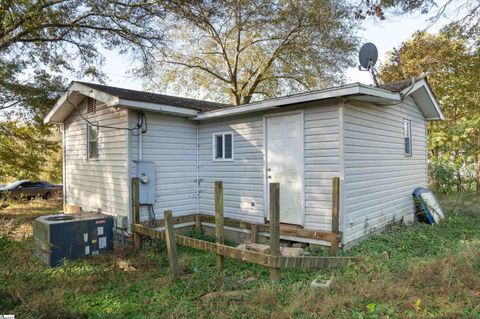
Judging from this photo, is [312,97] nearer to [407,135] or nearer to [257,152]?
[257,152]

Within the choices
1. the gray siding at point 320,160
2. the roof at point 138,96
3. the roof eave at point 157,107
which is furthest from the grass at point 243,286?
the roof at point 138,96

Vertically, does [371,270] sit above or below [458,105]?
below

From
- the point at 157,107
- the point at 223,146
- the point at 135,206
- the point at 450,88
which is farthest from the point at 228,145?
the point at 450,88

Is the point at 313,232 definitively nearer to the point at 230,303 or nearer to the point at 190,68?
the point at 230,303

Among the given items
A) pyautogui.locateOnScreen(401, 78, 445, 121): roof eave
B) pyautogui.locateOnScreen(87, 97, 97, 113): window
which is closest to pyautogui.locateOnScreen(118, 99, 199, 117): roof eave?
pyautogui.locateOnScreen(87, 97, 97, 113): window

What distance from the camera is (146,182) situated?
23.3 feet

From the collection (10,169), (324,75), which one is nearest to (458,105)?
(324,75)

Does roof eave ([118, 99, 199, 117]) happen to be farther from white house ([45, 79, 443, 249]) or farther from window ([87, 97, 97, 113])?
window ([87, 97, 97, 113])

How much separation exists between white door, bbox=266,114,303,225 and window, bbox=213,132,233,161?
118 centimetres

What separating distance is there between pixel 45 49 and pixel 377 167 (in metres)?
11.9

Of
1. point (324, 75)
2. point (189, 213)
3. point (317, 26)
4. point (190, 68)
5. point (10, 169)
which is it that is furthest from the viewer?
point (190, 68)

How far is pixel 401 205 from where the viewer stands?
832 centimetres

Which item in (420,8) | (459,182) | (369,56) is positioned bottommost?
(459,182)

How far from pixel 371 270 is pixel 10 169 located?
1295 cm
